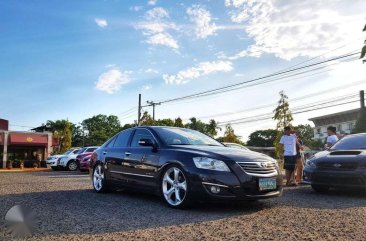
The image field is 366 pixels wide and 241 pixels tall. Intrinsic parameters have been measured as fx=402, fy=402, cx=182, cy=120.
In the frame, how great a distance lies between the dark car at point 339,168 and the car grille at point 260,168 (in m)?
2.47

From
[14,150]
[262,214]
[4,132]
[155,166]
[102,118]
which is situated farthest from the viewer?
[102,118]

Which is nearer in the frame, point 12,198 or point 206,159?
point 206,159

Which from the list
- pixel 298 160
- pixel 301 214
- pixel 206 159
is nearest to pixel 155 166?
pixel 206 159

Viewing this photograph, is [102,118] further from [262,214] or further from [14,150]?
[262,214]

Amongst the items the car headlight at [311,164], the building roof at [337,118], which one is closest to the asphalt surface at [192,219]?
the car headlight at [311,164]

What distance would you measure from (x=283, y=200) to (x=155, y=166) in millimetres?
2419

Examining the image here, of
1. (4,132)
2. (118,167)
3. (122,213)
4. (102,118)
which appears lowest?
(122,213)

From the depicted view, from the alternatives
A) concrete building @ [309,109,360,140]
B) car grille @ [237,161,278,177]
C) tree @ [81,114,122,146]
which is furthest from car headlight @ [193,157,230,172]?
tree @ [81,114,122,146]

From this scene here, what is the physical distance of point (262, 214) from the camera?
221 inches

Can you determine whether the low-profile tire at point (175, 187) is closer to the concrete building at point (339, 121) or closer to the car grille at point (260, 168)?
the car grille at point (260, 168)

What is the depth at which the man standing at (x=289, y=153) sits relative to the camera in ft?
34.3

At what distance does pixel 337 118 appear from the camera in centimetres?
6738

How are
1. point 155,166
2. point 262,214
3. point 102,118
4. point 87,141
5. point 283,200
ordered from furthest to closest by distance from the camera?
point 102,118 → point 87,141 → point 283,200 → point 155,166 → point 262,214

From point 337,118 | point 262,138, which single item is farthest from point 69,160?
point 262,138
